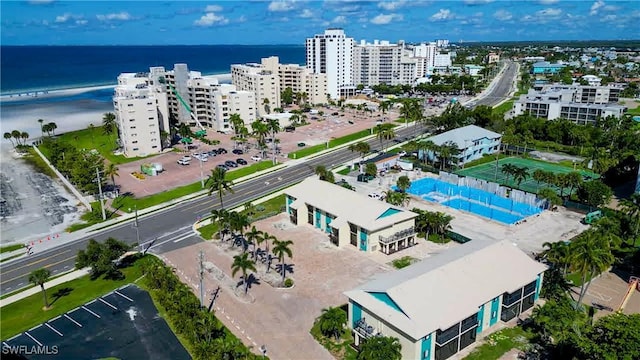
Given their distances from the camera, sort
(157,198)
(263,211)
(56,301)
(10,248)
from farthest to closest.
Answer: (157,198) → (263,211) → (10,248) → (56,301)

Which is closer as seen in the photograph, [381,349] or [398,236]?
[381,349]

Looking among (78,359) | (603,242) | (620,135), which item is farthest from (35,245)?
(620,135)

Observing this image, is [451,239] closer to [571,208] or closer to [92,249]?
[571,208]

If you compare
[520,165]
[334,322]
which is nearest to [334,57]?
[520,165]

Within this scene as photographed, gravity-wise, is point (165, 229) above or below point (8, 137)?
below

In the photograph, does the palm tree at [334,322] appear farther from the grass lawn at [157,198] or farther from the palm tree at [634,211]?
the grass lawn at [157,198]

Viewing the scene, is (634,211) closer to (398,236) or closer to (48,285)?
(398,236)

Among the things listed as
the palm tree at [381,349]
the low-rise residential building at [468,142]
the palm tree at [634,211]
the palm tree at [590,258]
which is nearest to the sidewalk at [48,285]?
the palm tree at [381,349]

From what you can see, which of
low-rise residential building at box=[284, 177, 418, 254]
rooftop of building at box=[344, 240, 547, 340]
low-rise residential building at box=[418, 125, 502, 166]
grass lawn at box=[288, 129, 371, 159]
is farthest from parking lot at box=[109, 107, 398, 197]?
rooftop of building at box=[344, 240, 547, 340]
